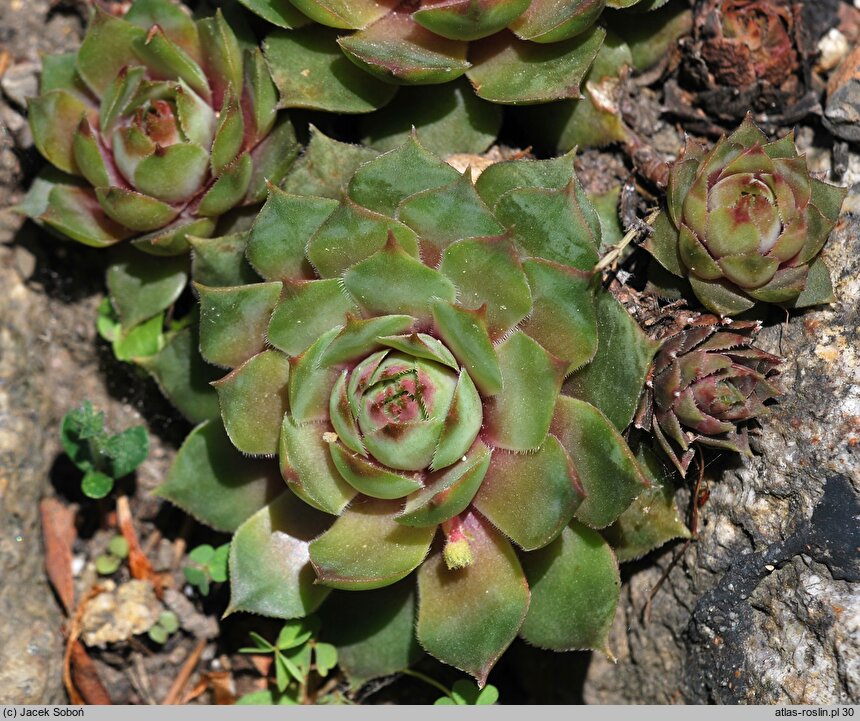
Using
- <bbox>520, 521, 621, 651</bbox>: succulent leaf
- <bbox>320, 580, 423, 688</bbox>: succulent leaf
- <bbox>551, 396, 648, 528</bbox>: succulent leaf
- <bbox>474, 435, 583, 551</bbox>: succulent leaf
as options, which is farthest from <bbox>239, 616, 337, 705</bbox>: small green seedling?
<bbox>551, 396, 648, 528</bbox>: succulent leaf

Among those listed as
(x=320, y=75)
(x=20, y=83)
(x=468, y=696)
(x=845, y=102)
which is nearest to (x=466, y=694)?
(x=468, y=696)

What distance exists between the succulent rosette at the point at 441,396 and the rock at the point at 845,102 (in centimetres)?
98

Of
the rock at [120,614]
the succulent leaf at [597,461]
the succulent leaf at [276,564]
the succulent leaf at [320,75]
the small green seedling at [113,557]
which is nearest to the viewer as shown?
the succulent leaf at [597,461]

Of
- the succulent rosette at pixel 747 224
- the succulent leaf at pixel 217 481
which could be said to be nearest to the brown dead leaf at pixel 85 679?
the succulent leaf at pixel 217 481

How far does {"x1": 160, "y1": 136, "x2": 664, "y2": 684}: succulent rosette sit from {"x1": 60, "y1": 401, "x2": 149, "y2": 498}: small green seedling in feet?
2.30

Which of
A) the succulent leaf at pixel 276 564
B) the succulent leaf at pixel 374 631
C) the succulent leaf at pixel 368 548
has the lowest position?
the succulent leaf at pixel 374 631

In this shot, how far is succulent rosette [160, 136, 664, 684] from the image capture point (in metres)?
2.31

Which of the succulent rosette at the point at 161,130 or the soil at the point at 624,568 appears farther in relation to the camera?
the succulent rosette at the point at 161,130

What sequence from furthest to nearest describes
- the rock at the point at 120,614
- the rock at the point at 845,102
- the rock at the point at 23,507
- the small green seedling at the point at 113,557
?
the small green seedling at the point at 113,557 < the rock at the point at 120,614 < the rock at the point at 23,507 < the rock at the point at 845,102

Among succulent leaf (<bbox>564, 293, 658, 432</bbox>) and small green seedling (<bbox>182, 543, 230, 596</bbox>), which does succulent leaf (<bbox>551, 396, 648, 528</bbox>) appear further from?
small green seedling (<bbox>182, 543, 230, 596</bbox>)

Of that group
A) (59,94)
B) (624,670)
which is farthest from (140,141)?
(624,670)

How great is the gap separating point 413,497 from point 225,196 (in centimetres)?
116

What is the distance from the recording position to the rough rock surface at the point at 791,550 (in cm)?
242

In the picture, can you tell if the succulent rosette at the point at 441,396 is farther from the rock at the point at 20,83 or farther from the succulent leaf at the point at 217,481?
the rock at the point at 20,83
